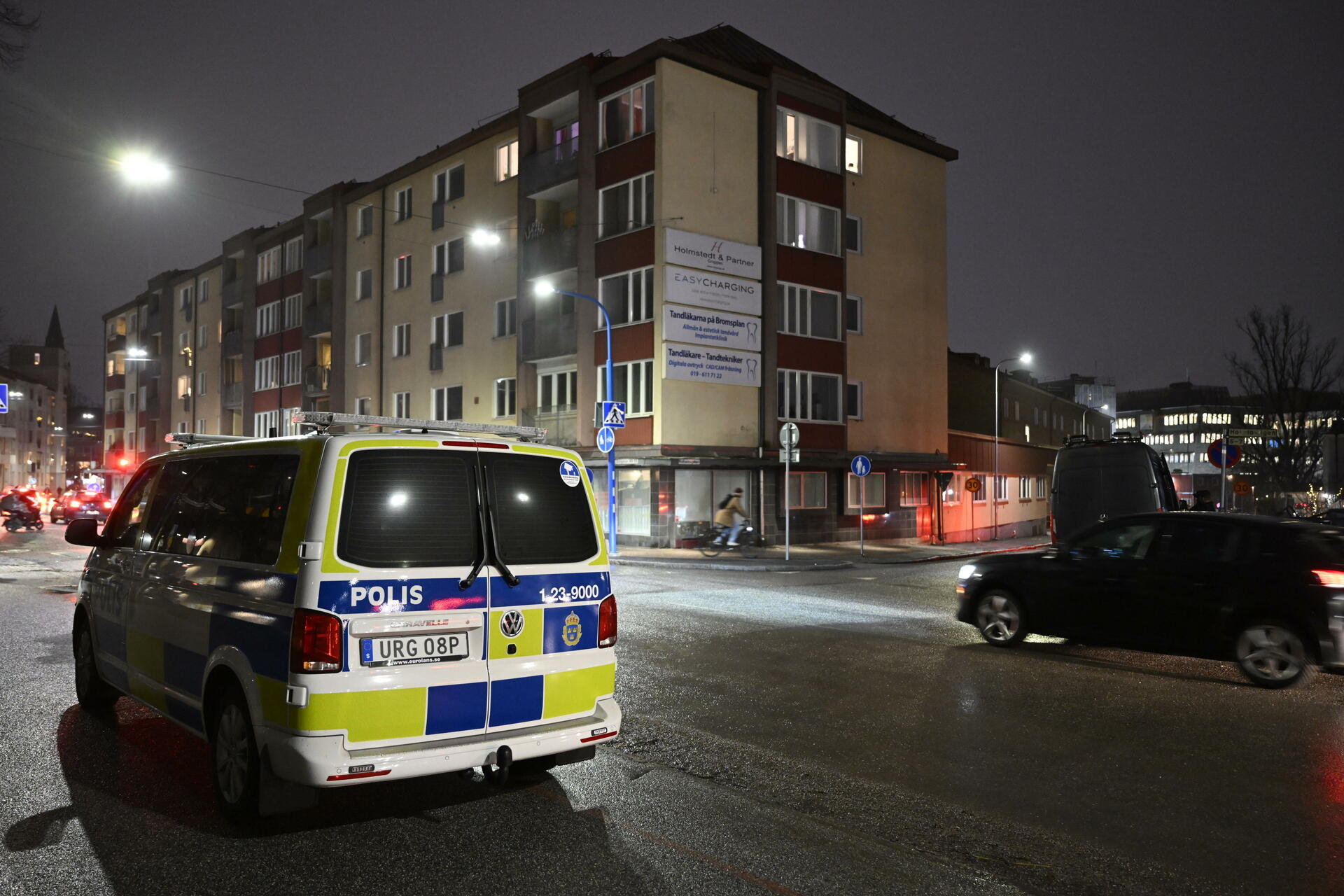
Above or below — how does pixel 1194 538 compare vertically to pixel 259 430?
below

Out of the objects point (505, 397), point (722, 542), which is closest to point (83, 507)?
point (505, 397)

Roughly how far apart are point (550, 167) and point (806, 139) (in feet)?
28.5

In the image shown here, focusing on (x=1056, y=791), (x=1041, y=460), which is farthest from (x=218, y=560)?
(x=1041, y=460)

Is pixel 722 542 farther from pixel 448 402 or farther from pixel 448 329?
pixel 448 329

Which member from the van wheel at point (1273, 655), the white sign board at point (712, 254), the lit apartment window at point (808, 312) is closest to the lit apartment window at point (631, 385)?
the white sign board at point (712, 254)

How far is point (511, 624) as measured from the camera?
4.97m

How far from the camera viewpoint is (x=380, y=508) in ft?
15.5

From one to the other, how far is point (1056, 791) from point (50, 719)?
264 inches

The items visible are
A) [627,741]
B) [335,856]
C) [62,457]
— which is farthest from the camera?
[62,457]

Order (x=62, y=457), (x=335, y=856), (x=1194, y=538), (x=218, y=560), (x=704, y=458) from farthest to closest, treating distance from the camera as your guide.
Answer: (x=62, y=457)
(x=704, y=458)
(x=1194, y=538)
(x=218, y=560)
(x=335, y=856)

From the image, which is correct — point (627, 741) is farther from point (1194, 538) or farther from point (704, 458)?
point (704, 458)

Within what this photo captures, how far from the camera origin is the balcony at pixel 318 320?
4588cm

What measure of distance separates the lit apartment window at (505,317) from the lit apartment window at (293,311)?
17.6m

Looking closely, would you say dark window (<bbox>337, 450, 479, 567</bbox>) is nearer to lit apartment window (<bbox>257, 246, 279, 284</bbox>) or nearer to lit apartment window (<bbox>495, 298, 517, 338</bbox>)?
lit apartment window (<bbox>495, 298, 517, 338</bbox>)
